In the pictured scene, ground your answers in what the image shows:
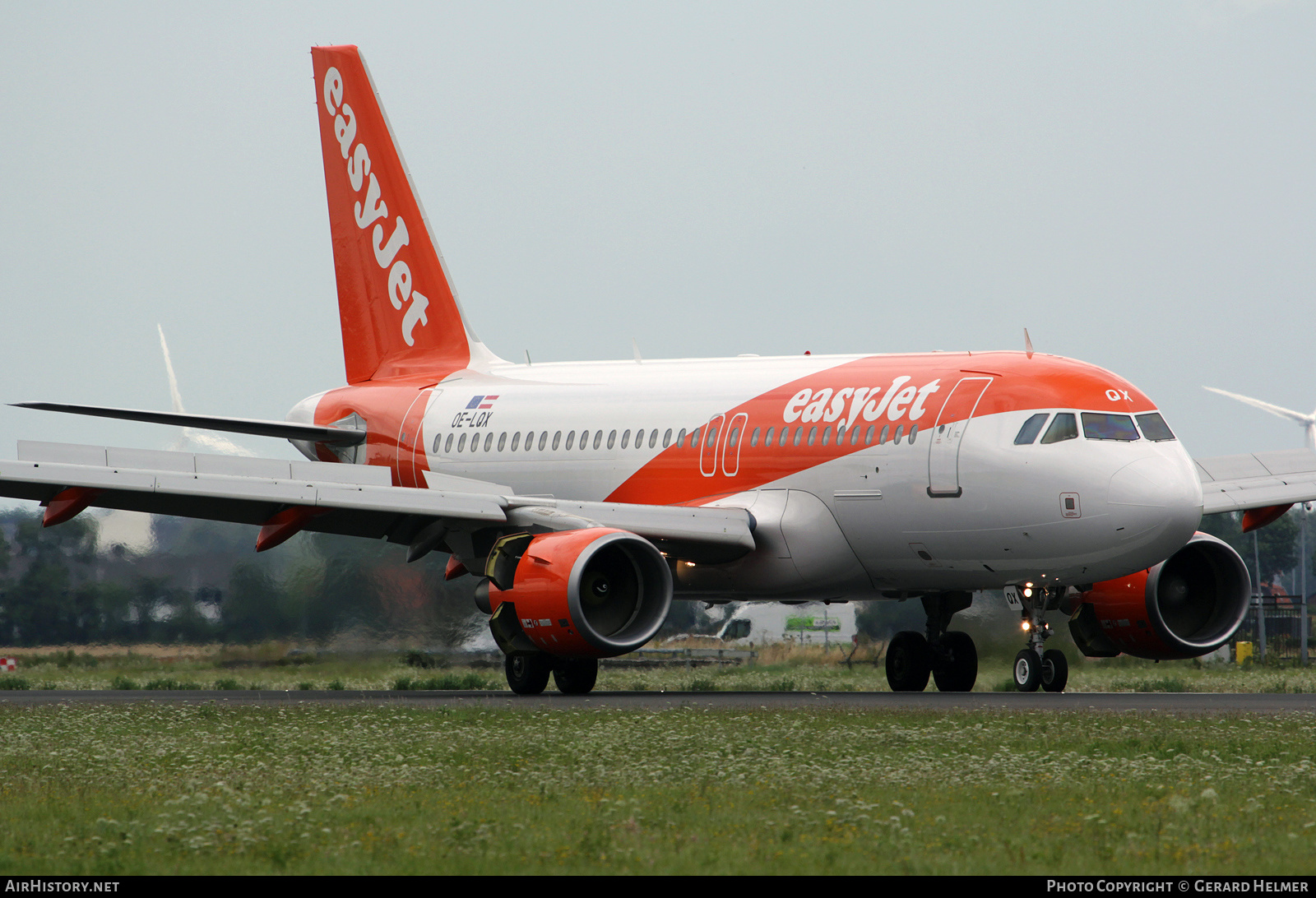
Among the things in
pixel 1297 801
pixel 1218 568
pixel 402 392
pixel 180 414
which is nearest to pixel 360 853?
pixel 1297 801

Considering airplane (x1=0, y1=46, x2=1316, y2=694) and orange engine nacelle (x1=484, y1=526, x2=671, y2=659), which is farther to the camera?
airplane (x1=0, y1=46, x2=1316, y2=694)

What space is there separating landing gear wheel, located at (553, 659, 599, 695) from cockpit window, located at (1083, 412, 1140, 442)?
697 cm

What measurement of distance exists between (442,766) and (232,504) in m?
10.1

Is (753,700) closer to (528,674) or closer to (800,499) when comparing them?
(800,499)

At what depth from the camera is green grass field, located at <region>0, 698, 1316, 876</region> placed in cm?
834

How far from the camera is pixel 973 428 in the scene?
798 inches

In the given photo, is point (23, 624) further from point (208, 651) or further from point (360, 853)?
point (360, 853)

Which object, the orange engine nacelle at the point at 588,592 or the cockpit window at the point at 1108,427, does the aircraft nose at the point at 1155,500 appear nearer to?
the cockpit window at the point at 1108,427

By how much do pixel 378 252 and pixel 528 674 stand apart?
10776 millimetres

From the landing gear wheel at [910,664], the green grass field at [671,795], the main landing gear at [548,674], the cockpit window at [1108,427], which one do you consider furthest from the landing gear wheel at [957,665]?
the green grass field at [671,795]

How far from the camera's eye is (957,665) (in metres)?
23.5

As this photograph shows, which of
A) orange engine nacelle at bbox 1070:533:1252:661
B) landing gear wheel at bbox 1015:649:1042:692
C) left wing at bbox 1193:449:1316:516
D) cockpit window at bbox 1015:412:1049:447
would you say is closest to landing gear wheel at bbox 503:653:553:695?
landing gear wheel at bbox 1015:649:1042:692

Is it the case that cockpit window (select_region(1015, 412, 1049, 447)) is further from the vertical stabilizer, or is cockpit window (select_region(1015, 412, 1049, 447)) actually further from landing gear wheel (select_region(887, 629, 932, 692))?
the vertical stabilizer

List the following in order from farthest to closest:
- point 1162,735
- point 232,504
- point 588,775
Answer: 1. point 232,504
2. point 1162,735
3. point 588,775
